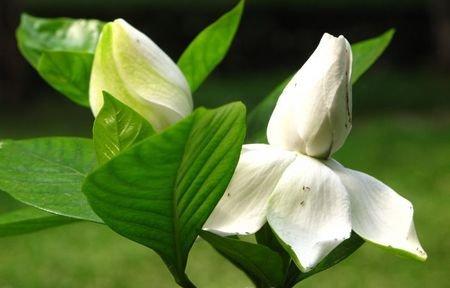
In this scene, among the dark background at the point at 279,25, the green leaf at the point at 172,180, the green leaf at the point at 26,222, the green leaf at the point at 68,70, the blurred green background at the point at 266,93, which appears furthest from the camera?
the dark background at the point at 279,25

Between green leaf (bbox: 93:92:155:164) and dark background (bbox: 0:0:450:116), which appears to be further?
Result: dark background (bbox: 0:0:450:116)

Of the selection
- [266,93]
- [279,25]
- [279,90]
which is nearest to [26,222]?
[279,90]

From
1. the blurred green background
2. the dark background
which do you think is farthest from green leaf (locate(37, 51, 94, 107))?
the dark background

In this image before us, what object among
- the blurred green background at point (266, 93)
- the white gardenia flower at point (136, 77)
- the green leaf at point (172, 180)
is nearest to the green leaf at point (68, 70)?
the white gardenia flower at point (136, 77)

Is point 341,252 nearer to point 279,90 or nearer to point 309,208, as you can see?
point 309,208

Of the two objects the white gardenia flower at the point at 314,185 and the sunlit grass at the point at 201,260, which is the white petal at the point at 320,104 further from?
the sunlit grass at the point at 201,260

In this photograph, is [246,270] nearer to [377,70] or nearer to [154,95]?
[154,95]

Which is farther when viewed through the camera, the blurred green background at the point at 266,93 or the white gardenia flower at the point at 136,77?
the blurred green background at the point at 266,93

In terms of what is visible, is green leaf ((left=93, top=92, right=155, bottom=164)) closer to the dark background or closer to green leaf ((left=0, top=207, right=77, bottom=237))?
green leaf ((left=0, top=207, right=77, bottom=237))
